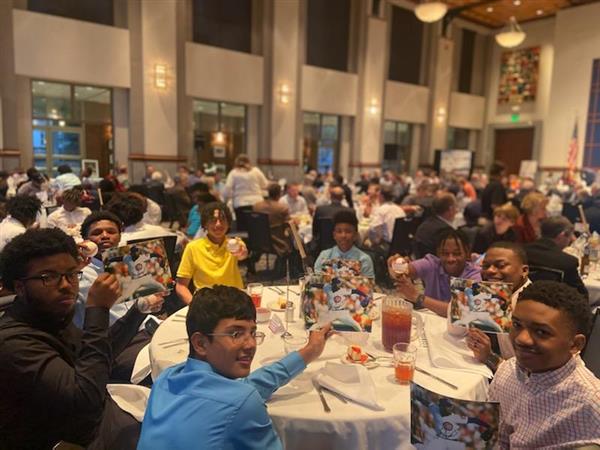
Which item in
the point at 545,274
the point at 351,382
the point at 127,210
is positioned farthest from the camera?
the point at 127,210

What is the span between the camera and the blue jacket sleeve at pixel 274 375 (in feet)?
5.23

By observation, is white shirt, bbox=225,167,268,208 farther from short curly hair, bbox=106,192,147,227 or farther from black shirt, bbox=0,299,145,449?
black shirt, bbox=0,299,145,449

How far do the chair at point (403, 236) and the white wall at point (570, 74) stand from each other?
12805 mm

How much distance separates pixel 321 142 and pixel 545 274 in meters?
12.5

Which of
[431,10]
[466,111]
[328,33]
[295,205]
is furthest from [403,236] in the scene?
[466,111]

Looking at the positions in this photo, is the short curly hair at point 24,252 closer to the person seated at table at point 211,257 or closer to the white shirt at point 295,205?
the person seated at table at point 211,257

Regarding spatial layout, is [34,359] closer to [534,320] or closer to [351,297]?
[351,297]

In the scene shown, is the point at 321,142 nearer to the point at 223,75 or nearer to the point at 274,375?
the point at 223,75

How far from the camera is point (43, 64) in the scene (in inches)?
385

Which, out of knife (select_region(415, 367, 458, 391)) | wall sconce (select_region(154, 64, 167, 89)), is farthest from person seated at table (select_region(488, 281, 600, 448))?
wall sconce (select_region(154, 64, 167, 89))

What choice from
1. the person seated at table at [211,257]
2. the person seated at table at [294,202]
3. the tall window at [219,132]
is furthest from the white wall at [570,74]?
the person seated at table at [211,257]

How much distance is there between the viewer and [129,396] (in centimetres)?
182

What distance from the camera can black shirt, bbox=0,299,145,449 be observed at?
1.40 metres

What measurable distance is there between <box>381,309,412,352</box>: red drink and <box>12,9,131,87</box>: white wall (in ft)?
34.0
